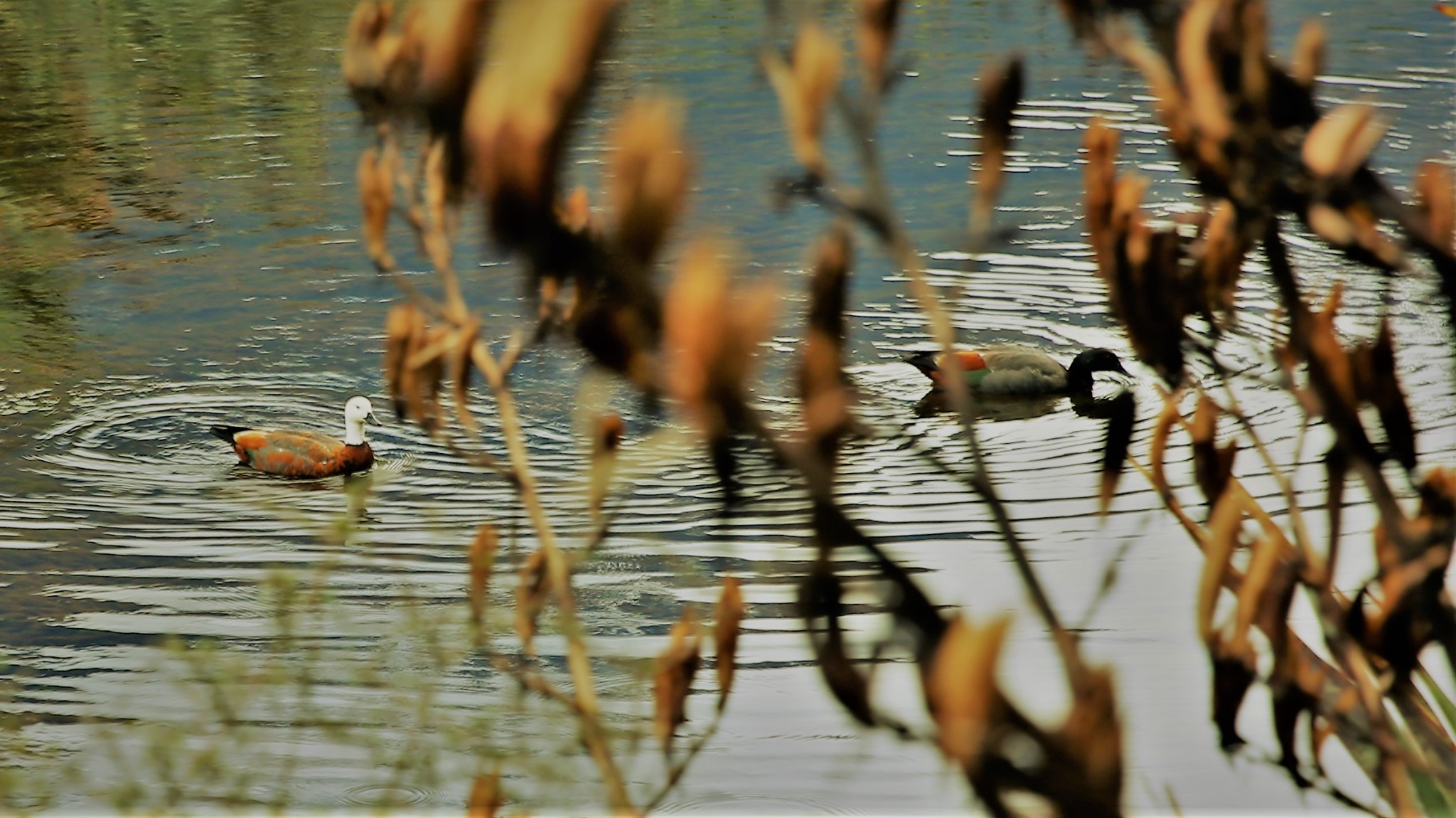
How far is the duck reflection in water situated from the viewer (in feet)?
26.8

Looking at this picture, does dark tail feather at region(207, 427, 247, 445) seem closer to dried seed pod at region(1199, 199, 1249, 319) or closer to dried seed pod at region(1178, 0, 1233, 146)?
dried seed pod at region(1199, 199, 1249, 319)

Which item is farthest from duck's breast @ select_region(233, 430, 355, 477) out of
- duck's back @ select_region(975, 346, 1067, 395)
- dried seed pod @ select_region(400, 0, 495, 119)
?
dried seed pod @ select_region(400, 0, 495, 119)

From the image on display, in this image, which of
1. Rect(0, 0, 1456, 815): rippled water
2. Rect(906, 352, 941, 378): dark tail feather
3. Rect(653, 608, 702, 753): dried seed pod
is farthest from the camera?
Rect(906, 352, 941, 378): dark tail feather

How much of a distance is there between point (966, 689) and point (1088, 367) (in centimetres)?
773

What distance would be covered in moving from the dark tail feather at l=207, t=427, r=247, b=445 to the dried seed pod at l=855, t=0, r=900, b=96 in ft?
22.3

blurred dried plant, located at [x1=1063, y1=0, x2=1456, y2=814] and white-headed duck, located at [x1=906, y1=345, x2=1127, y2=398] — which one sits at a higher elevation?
blurred dried plant, located at [x1=1063, y1=0, x2=1456, y2=814]

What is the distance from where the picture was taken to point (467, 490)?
23.1 ft

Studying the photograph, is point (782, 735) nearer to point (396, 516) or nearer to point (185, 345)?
point (396, 516)

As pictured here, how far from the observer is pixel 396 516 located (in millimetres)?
6852

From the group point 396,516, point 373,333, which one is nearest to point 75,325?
point 373,333

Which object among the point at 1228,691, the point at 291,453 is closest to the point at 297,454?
the point at 291,453

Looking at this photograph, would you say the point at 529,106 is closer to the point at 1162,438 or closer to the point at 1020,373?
the point at 1162,438

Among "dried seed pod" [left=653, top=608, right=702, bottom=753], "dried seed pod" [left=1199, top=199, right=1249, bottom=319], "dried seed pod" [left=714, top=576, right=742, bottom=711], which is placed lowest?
"dried seed pod" [left=653, top=608, right=702, bottom=753]

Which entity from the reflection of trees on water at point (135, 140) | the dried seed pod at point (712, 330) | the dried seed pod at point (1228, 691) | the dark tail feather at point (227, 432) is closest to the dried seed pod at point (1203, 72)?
the dried seed pod at point (1228, 691)
